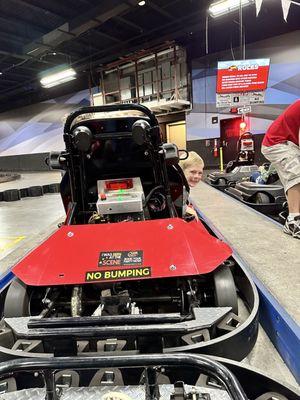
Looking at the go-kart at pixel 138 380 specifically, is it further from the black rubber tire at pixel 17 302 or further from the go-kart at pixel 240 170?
the go-kart at pixel 240 170

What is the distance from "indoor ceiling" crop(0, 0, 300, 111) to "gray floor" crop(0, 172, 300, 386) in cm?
493

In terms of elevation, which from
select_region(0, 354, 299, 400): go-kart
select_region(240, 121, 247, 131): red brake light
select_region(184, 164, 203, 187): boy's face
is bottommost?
select_region(0, 354, 299, 400): go-kart

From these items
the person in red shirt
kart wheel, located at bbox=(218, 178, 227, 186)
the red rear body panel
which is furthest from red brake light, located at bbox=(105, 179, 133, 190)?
kart wheel, located at bbox=(218, 178, 227, 186)

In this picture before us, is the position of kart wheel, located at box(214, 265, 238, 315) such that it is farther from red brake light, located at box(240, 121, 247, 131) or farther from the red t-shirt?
red brake light, located at box(240, 121, 247, 131)

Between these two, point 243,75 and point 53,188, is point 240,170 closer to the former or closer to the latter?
point 243,75

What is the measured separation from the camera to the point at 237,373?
2.93 feet

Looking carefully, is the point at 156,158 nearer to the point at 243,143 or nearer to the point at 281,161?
the point at 281,161

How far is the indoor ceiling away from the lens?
7.45m

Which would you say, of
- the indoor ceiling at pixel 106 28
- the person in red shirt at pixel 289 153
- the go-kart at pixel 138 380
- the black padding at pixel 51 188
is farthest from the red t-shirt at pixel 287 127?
the indoor ceiling at pixel 106 28

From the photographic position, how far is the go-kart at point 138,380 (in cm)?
71

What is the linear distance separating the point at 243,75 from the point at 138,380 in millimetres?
8927

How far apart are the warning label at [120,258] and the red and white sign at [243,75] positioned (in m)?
8.30

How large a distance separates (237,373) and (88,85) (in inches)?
552

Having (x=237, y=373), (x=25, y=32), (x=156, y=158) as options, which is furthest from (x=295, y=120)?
(x=25, y=32)
